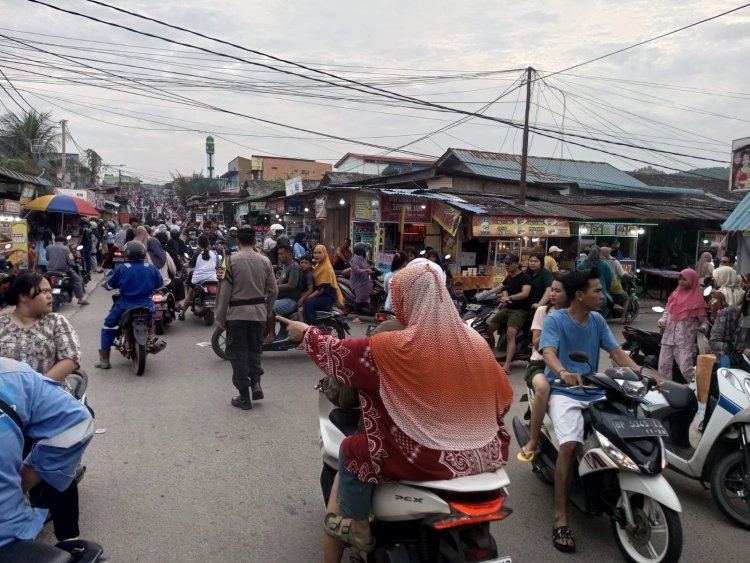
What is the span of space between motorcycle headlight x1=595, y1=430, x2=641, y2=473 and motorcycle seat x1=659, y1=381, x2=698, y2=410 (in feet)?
3.40

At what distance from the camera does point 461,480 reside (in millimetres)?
2385

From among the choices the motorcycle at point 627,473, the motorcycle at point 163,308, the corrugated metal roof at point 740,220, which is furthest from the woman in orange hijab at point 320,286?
the corrugated metal roof at point 740,220

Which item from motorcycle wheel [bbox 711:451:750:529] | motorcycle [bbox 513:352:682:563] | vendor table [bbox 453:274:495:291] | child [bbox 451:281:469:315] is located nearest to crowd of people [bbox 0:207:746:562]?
motorcycle [bbox 513:352:682:563]

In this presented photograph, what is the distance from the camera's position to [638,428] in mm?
3211

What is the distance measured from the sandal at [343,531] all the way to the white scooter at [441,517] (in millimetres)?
51

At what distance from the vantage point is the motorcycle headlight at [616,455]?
307cm

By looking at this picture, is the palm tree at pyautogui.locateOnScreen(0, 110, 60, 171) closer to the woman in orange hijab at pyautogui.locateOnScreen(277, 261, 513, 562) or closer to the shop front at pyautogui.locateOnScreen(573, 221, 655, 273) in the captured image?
the shop front at pyautogui.locateOnScreen(573, 221, 655, 273)

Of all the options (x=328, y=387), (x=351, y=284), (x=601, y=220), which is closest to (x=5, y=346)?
(x=328, y=387)

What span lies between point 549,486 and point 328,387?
83.9 inches

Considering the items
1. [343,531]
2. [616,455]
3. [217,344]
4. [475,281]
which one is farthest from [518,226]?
[343,531]

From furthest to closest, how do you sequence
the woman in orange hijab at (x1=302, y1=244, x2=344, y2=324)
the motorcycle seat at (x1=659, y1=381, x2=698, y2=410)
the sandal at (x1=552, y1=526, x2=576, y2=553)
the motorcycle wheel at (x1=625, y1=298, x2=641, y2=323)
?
the motorcycle wheel at (x1=625, y1=298, x2=641, y2=323), the woman in orange hijab at (x1=302, y1=244, x2=344, y2=324), the motorcycle seat at (x1=659, y1=381, x2=698, y2=410), the sandal at (x1=552, y1=526, x2=576, y2=553)

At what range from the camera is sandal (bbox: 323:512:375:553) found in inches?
99.7

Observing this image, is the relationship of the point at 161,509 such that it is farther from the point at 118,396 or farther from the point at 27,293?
the point at 118,396

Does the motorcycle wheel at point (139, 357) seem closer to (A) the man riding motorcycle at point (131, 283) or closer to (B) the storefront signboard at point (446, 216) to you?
(A) the man riding motorcycle at point (131, 283)
